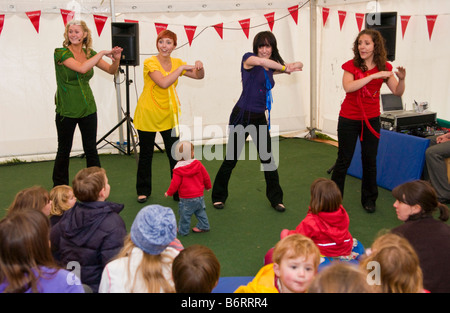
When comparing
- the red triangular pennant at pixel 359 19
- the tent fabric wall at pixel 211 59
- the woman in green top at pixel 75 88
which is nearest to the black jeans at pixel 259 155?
the woman in green top at pixel 75 88

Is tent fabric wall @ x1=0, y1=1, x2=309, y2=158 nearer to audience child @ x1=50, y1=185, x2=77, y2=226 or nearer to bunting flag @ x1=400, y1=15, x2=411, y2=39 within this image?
bunting flag @ x1=400, y1=15, x2=411, y2=39

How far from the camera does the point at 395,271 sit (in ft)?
5.86

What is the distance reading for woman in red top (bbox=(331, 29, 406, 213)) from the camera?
390cm

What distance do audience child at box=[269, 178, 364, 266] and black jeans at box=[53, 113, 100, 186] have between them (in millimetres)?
2241

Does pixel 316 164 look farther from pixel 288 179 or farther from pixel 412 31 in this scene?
pixel 412 31

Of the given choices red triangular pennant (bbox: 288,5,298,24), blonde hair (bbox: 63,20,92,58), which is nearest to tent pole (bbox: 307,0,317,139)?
red triangular pennant (bbox: 288,5,298,24)

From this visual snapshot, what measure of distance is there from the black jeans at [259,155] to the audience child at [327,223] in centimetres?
121

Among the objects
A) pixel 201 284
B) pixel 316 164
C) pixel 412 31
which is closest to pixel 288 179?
pixel 316 164

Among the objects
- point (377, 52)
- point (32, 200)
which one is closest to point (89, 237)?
point (32, 200)

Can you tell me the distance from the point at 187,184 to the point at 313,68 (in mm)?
3741

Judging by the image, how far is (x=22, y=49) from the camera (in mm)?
5699

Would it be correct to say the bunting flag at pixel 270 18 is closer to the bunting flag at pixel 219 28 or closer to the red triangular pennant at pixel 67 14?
the bunting flag at pixel 219 28

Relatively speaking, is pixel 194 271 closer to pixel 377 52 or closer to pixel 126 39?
pixel 377 52

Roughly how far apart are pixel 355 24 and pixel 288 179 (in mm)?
2259
